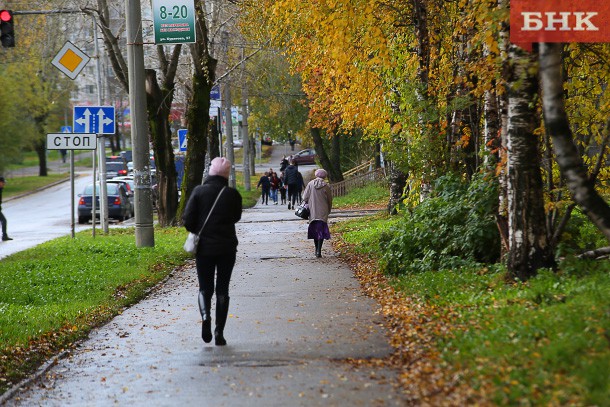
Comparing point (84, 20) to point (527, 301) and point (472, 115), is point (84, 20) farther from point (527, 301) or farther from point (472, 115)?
point (527, 301)

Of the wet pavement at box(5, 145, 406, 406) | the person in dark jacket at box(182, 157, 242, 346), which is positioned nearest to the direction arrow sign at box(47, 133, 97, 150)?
the wet pavement at box(5, 145, 406, 406)

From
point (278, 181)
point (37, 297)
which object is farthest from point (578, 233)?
point (278, 181)

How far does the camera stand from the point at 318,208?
794 inches

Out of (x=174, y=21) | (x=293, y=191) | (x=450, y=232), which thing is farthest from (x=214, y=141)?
(x=450, y=232)

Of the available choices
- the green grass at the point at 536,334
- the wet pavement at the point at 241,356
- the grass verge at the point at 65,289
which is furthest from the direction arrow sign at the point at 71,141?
the green grass at the point at 536,334

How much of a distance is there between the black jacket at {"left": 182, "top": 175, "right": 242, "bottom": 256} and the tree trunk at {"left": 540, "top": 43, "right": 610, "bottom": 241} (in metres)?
3.26

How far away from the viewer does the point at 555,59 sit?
332 inches

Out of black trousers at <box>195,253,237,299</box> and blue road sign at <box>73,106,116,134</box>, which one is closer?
black trousers at <box>195,253,237,299</box>

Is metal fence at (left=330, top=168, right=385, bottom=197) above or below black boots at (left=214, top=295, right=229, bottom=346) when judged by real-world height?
above

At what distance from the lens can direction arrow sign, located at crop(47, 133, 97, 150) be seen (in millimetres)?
23578

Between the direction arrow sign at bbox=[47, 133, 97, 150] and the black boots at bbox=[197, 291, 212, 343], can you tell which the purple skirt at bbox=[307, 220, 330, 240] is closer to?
the direction arrow sign at bbox=[47, 133, 97, 150]

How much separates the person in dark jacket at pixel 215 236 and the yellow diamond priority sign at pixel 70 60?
14105 mm

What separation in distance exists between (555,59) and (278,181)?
4345cm

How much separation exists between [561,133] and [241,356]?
3483 mm
